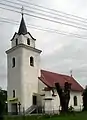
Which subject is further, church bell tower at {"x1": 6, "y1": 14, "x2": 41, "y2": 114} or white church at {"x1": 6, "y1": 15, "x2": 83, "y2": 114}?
church bell tower at {"x1": 6, "y1": 14, "x2": 41, "y2": 114}

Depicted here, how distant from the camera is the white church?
1807 inches

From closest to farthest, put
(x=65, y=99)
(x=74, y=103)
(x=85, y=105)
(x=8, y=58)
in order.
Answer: (x=65, y=99) < (x=85, y=105) < (x=8, y=58) < (x=74, y=103)

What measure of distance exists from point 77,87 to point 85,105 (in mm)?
12827

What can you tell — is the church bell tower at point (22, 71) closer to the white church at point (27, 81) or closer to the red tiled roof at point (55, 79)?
the white church at point (27, 81)

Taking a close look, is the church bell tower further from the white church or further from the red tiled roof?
the red tiled roof

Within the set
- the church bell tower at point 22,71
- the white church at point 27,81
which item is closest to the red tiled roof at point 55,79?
the white church at point 27,81

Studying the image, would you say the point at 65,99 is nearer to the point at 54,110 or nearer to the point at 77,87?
the point at 54,110

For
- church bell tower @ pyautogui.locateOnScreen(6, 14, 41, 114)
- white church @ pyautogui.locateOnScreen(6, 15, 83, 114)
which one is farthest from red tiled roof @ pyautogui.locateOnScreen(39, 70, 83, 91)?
church bell tower @ pyautogui.locateOnScreen(6, 14, 41, 114)

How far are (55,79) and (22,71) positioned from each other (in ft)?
24.8

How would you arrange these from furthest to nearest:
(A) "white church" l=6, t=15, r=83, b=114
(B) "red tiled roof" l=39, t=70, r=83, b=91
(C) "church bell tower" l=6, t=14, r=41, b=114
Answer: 1. (B) "red tiled roof" l=39, t=70, r=83, b=91
2. (C) "church bell tower" l=6, t=14, r=41, b=114
3. (A) "white church" l=6, t=15, r=83, b=114

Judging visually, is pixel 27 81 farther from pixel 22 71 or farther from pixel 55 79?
pixel 55 79

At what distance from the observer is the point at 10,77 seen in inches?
1912

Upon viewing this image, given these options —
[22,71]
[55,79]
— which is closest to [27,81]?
[22,71]

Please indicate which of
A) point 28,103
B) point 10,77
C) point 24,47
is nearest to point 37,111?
point 28,103
